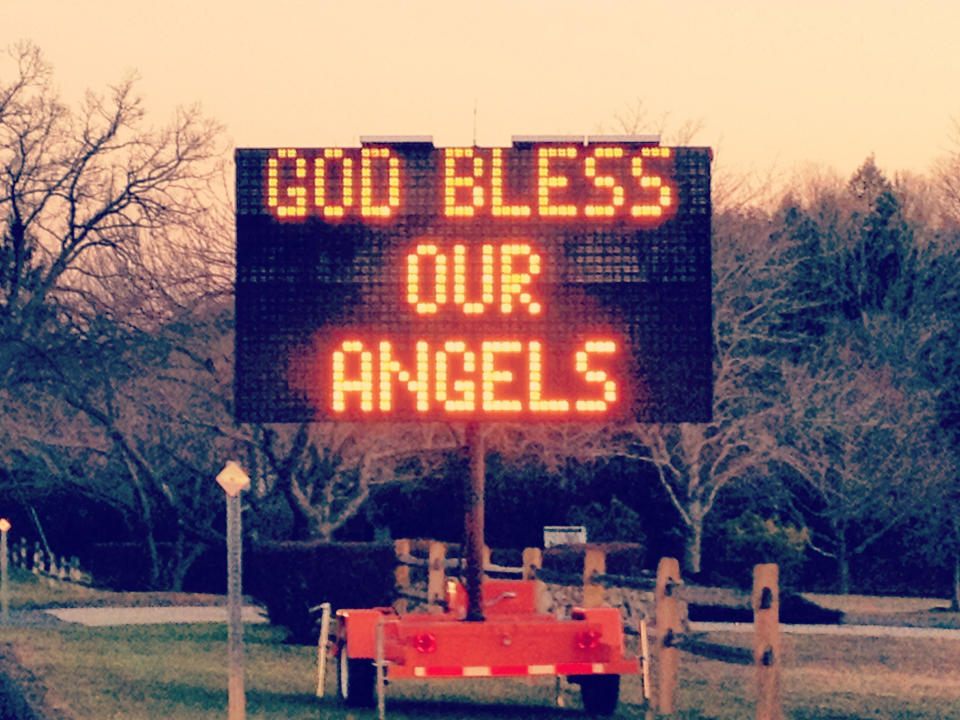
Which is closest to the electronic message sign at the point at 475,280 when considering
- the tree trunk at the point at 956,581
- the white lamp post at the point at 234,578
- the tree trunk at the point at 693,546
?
the white lamp post at the point at 234,578

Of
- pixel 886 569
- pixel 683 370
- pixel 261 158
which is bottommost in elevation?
pixel 886 569

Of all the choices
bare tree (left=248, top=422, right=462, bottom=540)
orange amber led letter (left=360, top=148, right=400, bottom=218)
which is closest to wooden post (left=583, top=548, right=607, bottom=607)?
orange amber led letter (left=360, top=148, right=400, bottom=218)

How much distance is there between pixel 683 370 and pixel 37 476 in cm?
3051

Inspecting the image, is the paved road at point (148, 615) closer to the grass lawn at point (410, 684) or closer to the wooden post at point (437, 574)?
the grass lawn at point (410, 684)

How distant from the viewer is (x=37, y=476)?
42156 mm

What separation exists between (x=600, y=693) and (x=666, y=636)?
0.82 meters

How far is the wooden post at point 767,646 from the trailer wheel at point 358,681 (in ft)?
11.2

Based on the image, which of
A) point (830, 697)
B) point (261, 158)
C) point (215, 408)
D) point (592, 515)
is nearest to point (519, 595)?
point (830, 697)

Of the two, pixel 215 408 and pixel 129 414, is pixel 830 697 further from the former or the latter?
pixel 129 414

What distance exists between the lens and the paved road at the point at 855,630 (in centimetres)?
2812

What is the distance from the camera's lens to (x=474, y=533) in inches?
579

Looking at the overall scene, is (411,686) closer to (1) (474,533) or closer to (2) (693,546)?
(1) (474,533)

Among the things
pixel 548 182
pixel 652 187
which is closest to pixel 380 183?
pixel 548 182

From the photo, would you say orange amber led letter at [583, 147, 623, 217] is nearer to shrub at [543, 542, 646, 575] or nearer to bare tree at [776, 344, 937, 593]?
shrub at [543, 542, 646, 575]
